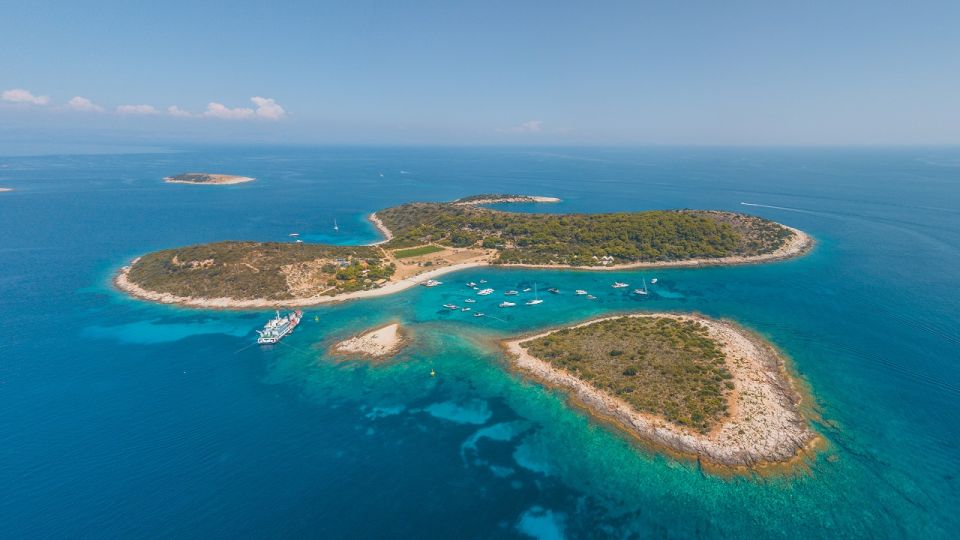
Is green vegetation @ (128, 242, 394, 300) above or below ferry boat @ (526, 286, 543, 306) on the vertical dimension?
above

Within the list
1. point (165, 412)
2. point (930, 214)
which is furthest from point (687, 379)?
point (930, 214)

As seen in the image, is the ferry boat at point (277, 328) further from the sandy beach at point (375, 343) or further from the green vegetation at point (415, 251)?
the green vegetation at point (415, 251)

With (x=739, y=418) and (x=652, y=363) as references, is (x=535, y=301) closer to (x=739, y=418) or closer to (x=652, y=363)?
(x=652, y=363)

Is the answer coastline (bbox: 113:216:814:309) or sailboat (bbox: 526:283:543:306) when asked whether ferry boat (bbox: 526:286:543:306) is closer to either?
sailboat (bbox: 526:283:543:306)

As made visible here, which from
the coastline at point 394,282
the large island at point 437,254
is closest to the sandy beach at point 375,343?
the coastline at point 394,282

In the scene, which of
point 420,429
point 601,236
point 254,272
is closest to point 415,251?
point 254,272

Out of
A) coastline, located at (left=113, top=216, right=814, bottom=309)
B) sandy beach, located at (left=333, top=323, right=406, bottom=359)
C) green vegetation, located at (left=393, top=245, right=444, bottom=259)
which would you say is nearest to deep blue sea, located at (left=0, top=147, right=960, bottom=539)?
sandy beach, located at (left=333, top=323, right=406, bottom=359)
